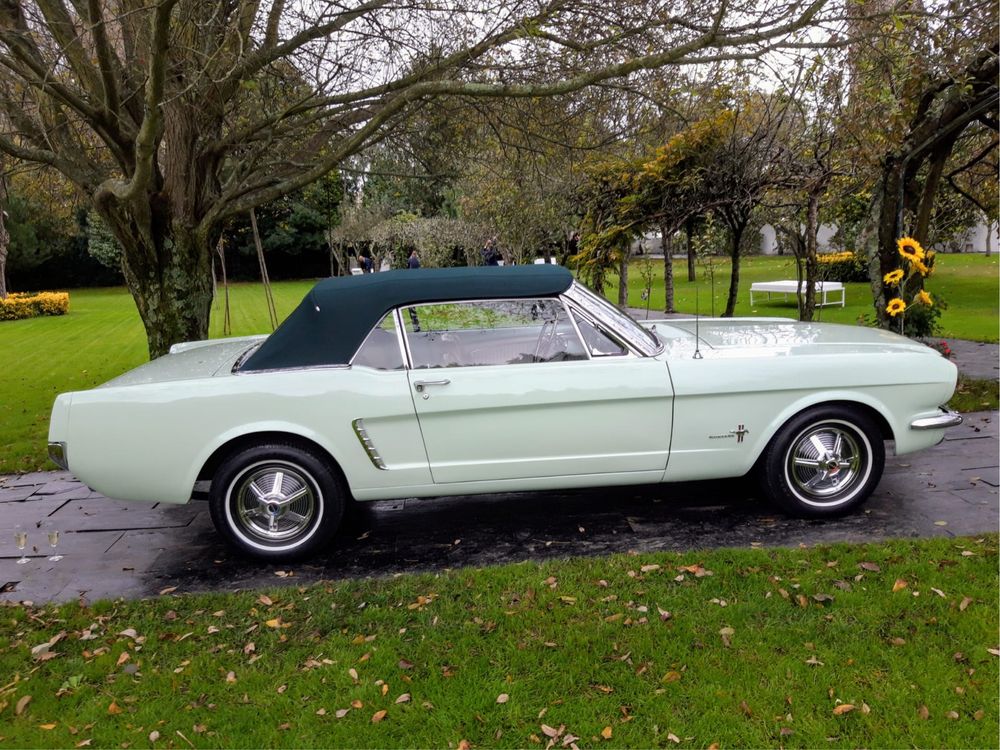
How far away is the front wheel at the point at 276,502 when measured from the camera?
4137 mm

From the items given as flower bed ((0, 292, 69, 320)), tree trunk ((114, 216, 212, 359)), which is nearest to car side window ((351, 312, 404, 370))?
tree trunk ((114, 216, 212, 359))

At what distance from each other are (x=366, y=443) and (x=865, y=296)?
1884 cm

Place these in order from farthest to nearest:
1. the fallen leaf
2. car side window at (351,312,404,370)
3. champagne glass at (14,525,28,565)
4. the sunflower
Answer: the sunflower, champagne glass at (14,525,28,565), car side window at (351,312,404,370), the fallen leaf

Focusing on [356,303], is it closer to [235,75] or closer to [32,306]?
[235,75]

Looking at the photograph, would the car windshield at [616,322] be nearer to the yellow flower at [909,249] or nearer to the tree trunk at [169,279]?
the yellow flower at [909,249]

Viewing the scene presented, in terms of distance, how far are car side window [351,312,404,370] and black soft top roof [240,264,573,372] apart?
39 mm

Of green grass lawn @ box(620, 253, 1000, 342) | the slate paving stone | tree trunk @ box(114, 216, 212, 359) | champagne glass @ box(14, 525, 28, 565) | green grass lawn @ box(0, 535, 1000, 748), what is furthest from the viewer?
green grass lawn @ box(620, 253, 1000, 342)

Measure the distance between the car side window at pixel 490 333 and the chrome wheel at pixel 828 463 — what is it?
4.84 feet

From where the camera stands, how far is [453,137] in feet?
30.1

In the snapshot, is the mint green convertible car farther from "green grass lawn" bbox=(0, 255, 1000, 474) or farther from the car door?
"green grass lawn" bbox=(0, 255, 1000, 474)

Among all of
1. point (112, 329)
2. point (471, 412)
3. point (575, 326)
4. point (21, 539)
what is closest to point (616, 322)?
point (575, 326)

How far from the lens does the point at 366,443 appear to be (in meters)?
4.14

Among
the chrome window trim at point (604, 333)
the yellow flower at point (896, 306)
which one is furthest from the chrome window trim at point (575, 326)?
the yellow flower at point (896, 306)

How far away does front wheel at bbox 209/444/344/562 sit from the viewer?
414 centimetres
